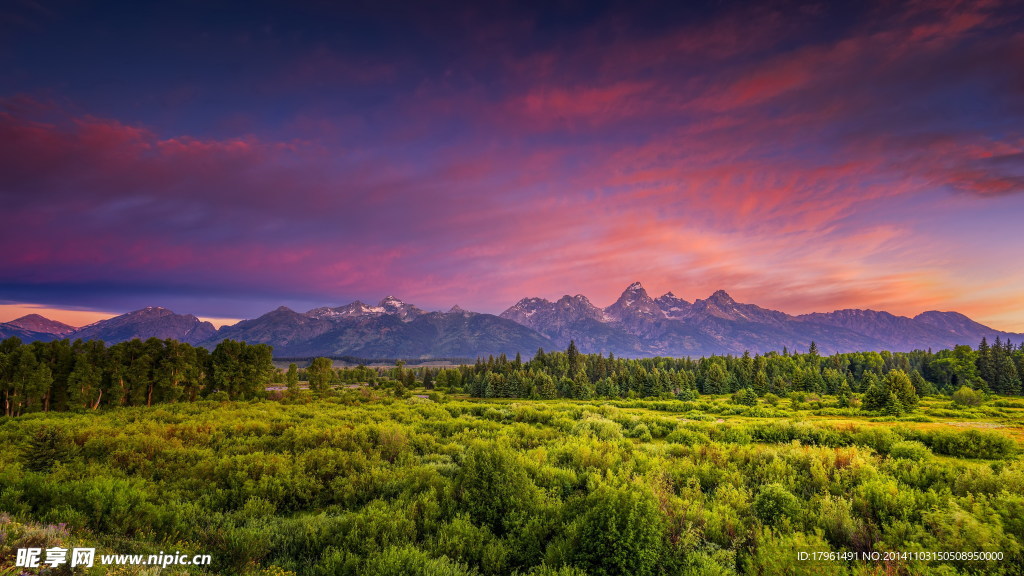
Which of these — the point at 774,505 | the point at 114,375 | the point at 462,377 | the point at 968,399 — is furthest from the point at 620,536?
the point at 462,377

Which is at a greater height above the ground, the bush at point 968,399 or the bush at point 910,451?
the bush at point 910,451

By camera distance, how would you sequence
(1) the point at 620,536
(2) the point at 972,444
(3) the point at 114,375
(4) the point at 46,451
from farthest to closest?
(3) the point at 114,375
(2) the point at 972,444
(4) the point at 46,451
(1) the point at 620,536

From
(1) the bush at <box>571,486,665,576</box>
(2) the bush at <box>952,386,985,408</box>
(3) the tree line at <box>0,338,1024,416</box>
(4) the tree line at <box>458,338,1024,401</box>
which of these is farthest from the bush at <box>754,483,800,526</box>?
(4) the tree line at <box>458,338,1024,401</box>

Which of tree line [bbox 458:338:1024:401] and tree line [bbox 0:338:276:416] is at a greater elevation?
tree line [bbox 0:338:276:416]

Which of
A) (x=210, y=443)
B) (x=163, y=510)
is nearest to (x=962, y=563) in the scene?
(x=163, y=510)

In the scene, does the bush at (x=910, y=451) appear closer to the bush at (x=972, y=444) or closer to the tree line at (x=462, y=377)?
the bush at (x=972, y=444)

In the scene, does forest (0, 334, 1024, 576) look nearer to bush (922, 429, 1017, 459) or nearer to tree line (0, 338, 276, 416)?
bush (922, 429, 1017, 459)

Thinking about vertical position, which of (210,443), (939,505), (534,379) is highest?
(939,505)

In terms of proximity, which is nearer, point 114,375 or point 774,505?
point 774,505

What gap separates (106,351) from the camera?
142ft

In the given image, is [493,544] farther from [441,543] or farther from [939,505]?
[939,505]

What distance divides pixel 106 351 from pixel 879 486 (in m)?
66.5

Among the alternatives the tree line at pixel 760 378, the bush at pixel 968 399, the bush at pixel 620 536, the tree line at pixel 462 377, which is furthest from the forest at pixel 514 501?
the tree line at pixel 760 378

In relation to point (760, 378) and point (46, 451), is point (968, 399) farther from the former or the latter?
point (46, 451)
